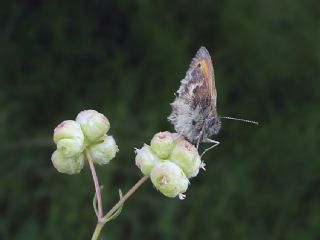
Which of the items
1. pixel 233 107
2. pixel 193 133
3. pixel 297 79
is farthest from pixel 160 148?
pixel 297 79

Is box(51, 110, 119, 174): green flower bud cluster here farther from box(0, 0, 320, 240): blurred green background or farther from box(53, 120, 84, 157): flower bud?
box(0, 0, 320, 240): blurred green background

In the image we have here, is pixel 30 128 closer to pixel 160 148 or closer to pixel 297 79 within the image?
pixel 297 79

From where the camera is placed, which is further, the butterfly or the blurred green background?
the blurred green background

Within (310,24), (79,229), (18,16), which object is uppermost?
(310,24)

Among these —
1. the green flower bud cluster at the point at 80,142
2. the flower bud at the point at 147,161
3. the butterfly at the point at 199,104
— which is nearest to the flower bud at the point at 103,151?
the green flower bud cluster at the point at 80,142

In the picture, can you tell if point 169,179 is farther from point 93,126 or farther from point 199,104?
point 199,104

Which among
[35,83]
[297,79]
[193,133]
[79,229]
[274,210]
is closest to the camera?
[193,133]

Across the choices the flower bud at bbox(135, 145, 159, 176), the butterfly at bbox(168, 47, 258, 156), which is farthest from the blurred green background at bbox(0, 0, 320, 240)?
the flower bud at bbox(135, 145, 159, 176)
